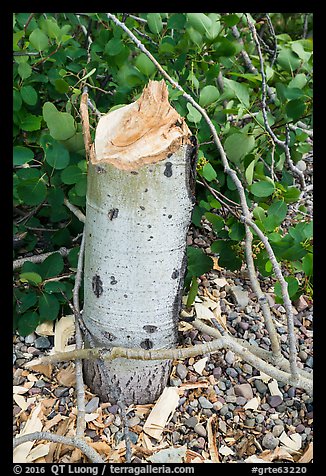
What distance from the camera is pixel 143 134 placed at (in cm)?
96

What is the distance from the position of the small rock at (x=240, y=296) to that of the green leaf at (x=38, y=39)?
29.8 inches

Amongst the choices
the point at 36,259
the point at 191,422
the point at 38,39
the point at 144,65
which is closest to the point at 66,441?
the point at 191,422

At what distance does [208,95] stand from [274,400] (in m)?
0.68

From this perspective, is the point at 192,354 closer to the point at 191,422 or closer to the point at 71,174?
the point at 191,422

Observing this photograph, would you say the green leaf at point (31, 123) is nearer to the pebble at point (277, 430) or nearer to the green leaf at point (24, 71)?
the green leaf at point (24, 71)

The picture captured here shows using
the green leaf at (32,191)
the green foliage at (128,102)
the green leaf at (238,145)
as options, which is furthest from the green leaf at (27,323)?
the green leaf at (238,145)

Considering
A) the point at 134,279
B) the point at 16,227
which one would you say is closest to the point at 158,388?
the point at 134,279

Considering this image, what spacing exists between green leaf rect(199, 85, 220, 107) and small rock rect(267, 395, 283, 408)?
0.67 metres

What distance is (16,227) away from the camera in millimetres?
1394

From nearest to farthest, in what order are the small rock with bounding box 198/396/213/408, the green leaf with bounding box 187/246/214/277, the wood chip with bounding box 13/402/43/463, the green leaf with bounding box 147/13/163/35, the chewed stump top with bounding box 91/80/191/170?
the chewed stump top with bounding box 91/80/191/170 → the wood chip with bounding box 13/402/43/463 → the small rock with bounding box 198/396/213/408 → the green leaf with bounding box 187/246/214/277 → the green leaf with bounding box 147/13/163/35

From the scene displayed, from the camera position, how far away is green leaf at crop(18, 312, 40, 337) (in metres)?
1.24

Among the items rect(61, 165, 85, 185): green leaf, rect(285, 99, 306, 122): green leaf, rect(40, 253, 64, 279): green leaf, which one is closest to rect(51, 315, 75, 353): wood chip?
rect(40, 253, 64, 279): green leaf

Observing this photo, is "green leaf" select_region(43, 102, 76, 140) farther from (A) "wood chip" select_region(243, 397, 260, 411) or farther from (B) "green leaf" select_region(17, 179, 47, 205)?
(A) "wood chip" select_region(243, 397, 260, 411)

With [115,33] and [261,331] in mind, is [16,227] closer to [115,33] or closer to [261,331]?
[115,33]
